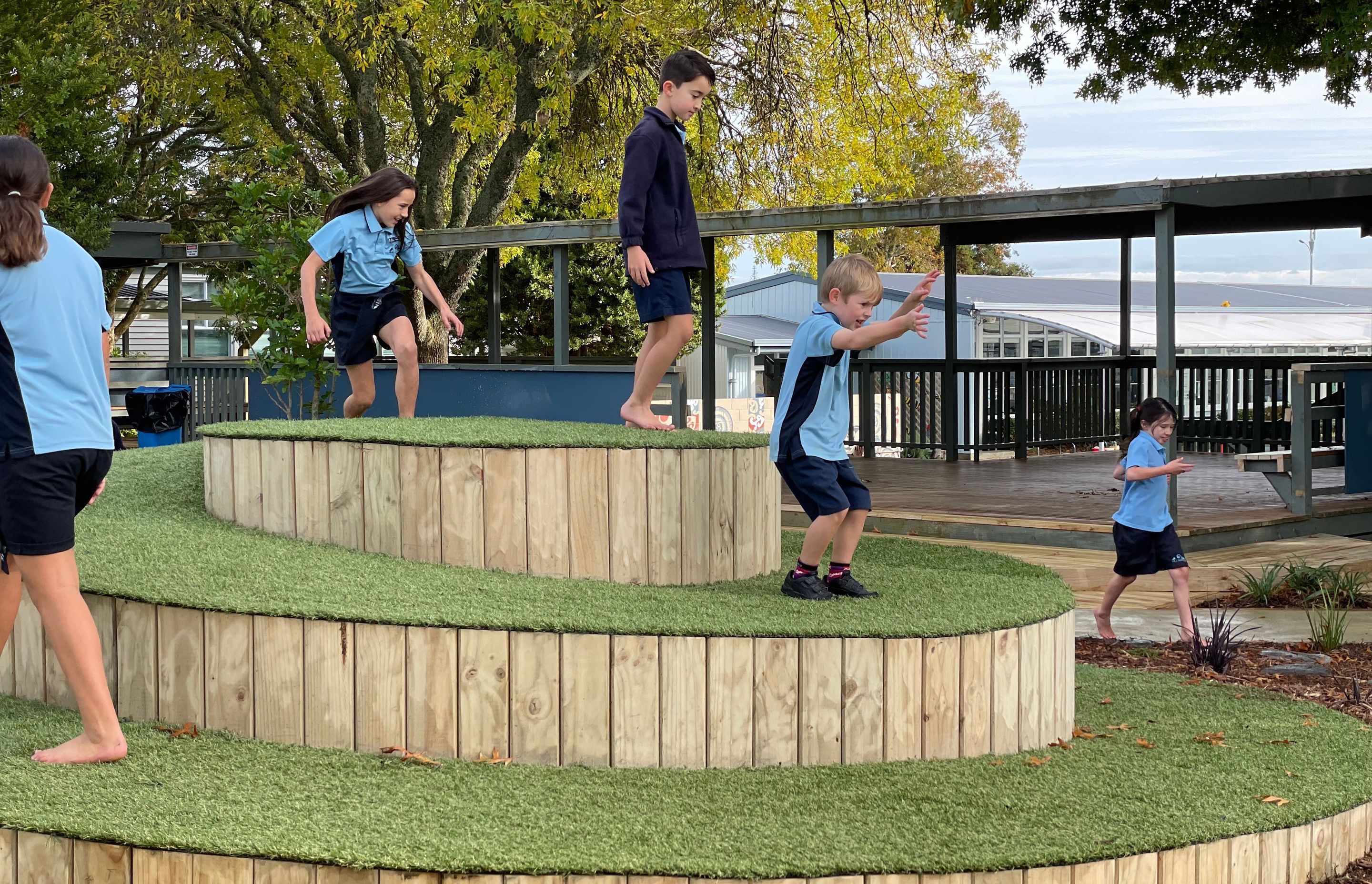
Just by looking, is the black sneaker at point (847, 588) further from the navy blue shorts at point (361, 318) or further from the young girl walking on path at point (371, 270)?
the navy blue shorts at point (361, 318)

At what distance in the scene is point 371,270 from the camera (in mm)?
6840

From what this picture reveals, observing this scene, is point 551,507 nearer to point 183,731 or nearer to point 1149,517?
point 183,731

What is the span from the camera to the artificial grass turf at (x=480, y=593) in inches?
164

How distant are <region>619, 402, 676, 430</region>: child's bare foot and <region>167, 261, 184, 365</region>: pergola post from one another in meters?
11.2

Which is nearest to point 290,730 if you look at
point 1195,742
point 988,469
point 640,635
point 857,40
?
point 640,635

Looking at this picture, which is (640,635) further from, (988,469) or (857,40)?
(857,40)

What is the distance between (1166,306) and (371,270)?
546cm

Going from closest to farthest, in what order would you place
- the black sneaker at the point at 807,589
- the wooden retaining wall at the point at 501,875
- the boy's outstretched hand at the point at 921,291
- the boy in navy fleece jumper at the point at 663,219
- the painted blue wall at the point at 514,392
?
the wooden retaining wall at the point at 501,875 → the boy's outstretched hand at the point at 921,291 → the black sneaker at the point at 807,589 → the boy in navy fleece jumper at the point at 663,219 → the painted blue wall at the point at 514,392

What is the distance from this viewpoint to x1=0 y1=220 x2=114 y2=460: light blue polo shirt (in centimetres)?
359

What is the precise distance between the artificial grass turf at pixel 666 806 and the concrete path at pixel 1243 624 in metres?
2.75

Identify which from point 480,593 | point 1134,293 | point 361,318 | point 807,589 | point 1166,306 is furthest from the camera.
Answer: point 1134,293

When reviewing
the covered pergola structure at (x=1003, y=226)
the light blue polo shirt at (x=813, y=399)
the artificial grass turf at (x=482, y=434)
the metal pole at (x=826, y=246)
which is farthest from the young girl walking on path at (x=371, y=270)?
the metal pole at (x=826, y=246)

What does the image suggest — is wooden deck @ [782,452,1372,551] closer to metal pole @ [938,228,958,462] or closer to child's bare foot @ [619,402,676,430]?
metal pole @ [938,228,958,462]

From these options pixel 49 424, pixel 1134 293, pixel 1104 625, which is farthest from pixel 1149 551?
pixel 1134 293
